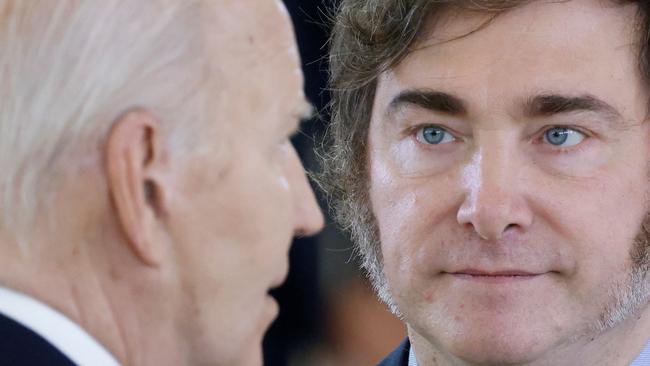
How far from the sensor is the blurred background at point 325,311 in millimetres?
2684

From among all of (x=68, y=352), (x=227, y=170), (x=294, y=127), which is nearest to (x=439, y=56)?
(x=294, y=127)

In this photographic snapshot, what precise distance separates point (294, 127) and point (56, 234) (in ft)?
0.86

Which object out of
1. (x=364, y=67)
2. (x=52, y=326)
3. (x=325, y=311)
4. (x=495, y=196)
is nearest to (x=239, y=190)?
(x=52, y=326)

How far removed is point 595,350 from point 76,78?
1186mm

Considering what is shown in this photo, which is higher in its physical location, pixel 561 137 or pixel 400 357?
pixel 561 137

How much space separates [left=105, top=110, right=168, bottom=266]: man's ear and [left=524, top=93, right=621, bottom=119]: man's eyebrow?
883 mm

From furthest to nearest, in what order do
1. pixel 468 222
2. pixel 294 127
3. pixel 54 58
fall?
pixel 468 222 → pixel 294 127 → pixel 54 58

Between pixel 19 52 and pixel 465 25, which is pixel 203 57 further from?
pixel 465 25

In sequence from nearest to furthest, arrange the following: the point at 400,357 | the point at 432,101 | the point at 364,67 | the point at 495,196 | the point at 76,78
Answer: the point at 76,78, the point at 495,196, the point at 432,101, the point at 364,67, the point at 400,357

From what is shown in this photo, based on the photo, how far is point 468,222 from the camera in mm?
A: 1749

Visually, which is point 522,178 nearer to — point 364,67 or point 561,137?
point 561,137

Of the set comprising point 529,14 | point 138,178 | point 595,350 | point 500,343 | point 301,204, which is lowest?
point 595,350

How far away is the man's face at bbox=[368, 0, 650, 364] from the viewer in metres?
1.74

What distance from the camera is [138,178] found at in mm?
983
